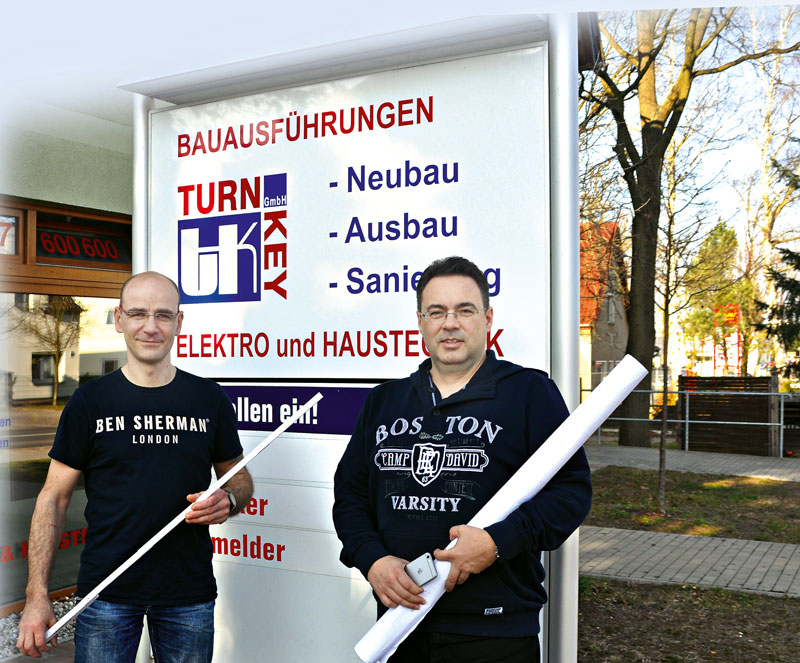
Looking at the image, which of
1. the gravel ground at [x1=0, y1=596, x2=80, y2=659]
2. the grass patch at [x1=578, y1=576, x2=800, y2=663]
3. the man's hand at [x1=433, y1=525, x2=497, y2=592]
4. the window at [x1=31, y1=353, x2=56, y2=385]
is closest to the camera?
the man's hand at [x1=433, y1=525, x2=497, y2=592]

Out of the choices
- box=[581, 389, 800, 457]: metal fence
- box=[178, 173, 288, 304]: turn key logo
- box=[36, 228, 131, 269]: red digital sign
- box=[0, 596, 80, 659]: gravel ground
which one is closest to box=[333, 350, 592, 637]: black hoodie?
box=[178, 173, 288, 304]: turn key logo

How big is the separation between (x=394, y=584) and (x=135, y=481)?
3.24ft

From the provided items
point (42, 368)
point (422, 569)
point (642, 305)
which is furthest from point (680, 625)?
point (642, 305)

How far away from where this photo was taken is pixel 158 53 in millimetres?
3326

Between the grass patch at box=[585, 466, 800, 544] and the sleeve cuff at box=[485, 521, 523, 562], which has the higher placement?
the sleeve cuff at box=[485, 521, 523, 562]

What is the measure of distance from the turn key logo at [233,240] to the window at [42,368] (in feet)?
9.64

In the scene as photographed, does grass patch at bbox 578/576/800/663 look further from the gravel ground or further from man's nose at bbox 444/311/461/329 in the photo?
man's nose at bbox 444/311/461/329

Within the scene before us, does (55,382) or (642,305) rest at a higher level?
(642,305)

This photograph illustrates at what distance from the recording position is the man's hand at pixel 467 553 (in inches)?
83.6

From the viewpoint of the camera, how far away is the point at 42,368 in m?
6.25

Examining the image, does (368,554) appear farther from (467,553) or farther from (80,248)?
(80,248)

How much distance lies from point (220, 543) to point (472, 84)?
7.26ft

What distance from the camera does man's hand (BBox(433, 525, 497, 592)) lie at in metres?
2.12

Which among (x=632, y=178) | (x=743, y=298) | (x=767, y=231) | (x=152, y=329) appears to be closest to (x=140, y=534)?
(x=152, y=329)
